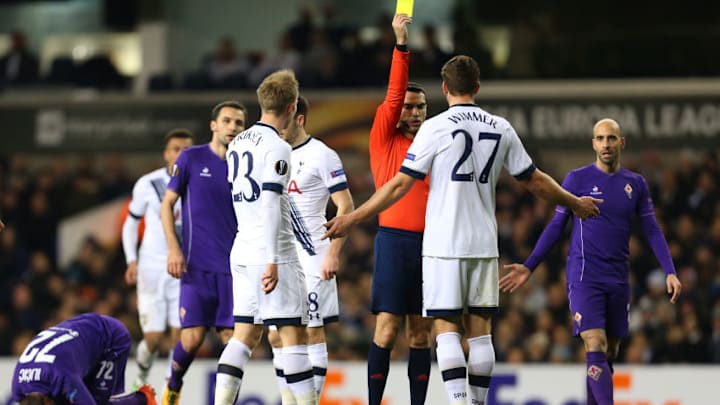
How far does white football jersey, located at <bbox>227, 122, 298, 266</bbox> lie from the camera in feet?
23.3

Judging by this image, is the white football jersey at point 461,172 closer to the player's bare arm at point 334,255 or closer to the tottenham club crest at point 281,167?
the tottenham club crest at point 281,167

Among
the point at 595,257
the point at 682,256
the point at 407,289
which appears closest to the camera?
the point at 407,289

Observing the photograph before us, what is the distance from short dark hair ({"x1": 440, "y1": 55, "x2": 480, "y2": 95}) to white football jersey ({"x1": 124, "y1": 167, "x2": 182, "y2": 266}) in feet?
12.6

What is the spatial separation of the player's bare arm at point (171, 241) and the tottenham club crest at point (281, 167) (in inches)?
67.6

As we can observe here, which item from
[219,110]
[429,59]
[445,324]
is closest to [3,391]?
[219,110]

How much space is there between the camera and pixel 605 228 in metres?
8.45

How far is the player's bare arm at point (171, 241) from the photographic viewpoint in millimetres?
8500

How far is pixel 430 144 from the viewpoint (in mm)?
6992

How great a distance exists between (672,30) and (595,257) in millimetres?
9503

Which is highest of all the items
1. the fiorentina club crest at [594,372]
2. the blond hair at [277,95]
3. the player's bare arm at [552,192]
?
the blond hair at [277,95]

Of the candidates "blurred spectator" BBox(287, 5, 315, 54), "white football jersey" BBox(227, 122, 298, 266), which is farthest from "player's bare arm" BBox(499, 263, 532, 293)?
"blurred spectator" BBox(287, 5, 315, 54)

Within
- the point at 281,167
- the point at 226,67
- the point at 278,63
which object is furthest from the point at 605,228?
the point at 226,67

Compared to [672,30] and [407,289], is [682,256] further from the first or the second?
[407,289]

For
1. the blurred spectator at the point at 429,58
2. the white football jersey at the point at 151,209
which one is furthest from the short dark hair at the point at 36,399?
the blurred spectator at the point at 429,58
